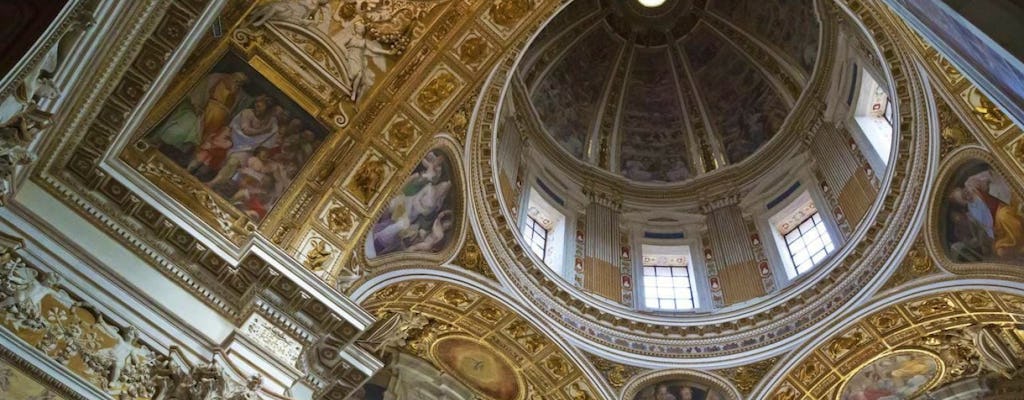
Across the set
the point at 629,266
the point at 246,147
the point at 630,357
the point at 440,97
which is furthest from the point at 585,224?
the point at 246,147

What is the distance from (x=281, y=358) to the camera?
1012 cm

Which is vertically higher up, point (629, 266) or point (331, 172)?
point (629, 266)

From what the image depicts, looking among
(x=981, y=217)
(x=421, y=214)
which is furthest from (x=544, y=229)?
(x=981, y=217)

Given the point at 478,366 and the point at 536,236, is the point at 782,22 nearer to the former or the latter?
the point at 536,236

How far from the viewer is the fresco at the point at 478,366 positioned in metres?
15.0

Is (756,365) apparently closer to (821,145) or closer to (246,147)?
(821,145)

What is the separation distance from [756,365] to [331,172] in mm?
7844

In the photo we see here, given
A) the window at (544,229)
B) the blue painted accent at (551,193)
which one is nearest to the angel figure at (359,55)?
the window at (544,229)

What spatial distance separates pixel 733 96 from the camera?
2025cm

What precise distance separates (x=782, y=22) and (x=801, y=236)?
510cm

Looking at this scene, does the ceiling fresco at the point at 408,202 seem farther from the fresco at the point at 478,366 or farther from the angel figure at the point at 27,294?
the angel figure at the point at 27,294

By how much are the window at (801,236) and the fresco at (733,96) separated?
1955 millimetres

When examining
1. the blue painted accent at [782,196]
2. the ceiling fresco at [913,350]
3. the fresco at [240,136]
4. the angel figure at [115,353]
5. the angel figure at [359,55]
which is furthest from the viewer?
the blue painted accent at [782,196]

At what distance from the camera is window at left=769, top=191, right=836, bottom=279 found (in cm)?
1611
